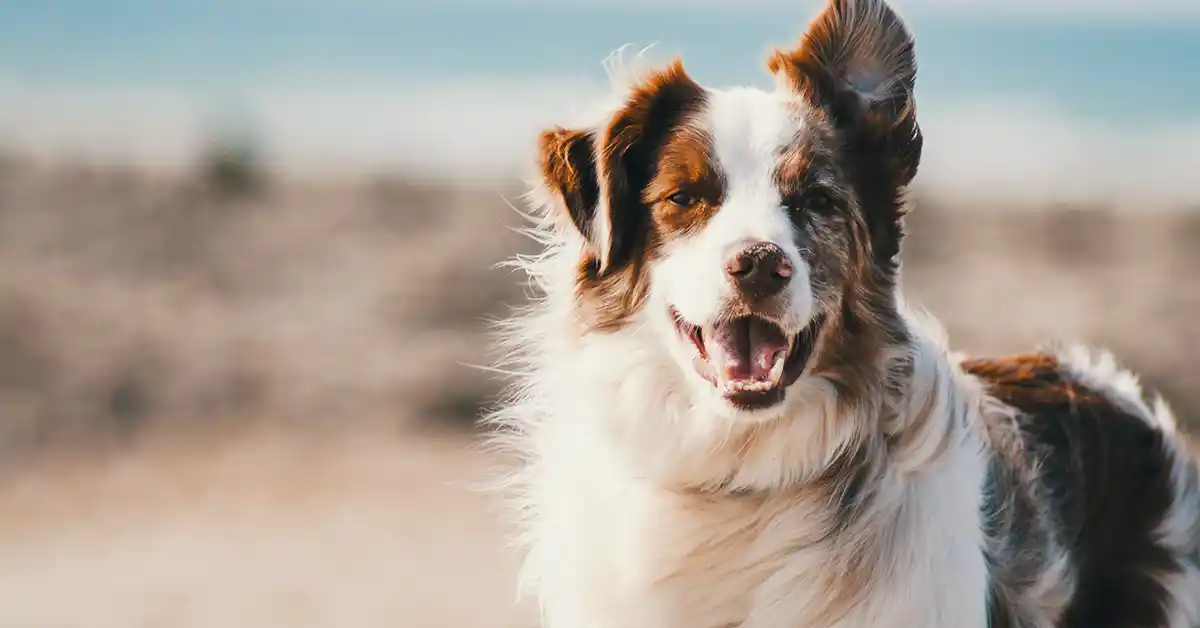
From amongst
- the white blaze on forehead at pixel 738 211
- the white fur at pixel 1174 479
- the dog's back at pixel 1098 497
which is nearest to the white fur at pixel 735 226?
the white blaze on forehead at pixel 738 211

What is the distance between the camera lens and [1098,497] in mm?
4684

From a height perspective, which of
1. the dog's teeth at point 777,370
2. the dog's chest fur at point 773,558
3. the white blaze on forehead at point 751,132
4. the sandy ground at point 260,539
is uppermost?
the white blaze on forehead at point 751,132

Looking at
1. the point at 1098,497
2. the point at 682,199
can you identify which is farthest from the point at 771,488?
the point at 1098,497

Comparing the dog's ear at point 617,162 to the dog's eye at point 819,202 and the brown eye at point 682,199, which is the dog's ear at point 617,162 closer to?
the brown eye at point 682,199

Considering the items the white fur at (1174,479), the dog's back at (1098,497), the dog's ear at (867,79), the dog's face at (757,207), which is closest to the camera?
the dog's face at (757,207)

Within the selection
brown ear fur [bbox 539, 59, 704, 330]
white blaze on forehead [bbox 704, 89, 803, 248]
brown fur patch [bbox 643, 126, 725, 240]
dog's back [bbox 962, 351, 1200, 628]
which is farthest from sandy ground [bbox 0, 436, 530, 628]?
white blaze on forehead [bbox 704, 89, 803, 248]

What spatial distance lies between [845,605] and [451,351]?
12.3 meters

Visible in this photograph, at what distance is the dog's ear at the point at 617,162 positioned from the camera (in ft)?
13.3

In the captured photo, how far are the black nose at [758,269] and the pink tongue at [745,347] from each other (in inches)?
5.8

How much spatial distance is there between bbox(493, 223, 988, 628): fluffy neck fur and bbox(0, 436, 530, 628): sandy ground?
105 inches

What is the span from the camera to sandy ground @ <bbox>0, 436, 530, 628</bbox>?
8.44m

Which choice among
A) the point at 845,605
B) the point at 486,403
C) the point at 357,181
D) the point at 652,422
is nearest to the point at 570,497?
the point at 652,422

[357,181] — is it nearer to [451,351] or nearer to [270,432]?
[451,351]

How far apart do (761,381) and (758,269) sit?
1.12 feet
